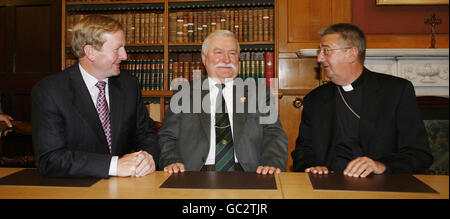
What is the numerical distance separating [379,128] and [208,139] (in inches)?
35.6

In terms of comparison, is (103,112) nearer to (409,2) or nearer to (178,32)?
(178,32)

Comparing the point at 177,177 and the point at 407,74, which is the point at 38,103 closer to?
the point at 177,177

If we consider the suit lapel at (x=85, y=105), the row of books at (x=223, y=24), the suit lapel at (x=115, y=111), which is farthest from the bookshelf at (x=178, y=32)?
the suit lapel at (x=85, y=105)

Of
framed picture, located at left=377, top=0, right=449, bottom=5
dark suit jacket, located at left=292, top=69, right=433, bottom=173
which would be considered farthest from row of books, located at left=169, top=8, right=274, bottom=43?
dark suit jacket, located at left=292, top=69, right=433, bottom=173

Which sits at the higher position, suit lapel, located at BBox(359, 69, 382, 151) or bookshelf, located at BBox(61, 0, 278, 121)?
bookshelf, located at BBox(61, 0, 278, 121)

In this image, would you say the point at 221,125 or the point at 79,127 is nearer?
the point at 79,127

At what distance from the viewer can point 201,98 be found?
Answer: 2100mm

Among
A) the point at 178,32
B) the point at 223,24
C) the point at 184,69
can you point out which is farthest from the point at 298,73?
the point at 178,32

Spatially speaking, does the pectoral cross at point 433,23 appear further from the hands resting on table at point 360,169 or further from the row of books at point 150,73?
the row of books at point 150,73

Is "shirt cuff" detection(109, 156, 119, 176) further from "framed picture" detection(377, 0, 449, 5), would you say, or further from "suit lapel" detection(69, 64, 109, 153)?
"framed picture" detection(377, 0, 449, 5)

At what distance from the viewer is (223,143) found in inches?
76.8

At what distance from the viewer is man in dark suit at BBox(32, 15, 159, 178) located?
1.38 meters

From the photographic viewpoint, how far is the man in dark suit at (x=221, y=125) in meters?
1.91

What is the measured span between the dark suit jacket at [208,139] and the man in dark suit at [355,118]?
179mm
